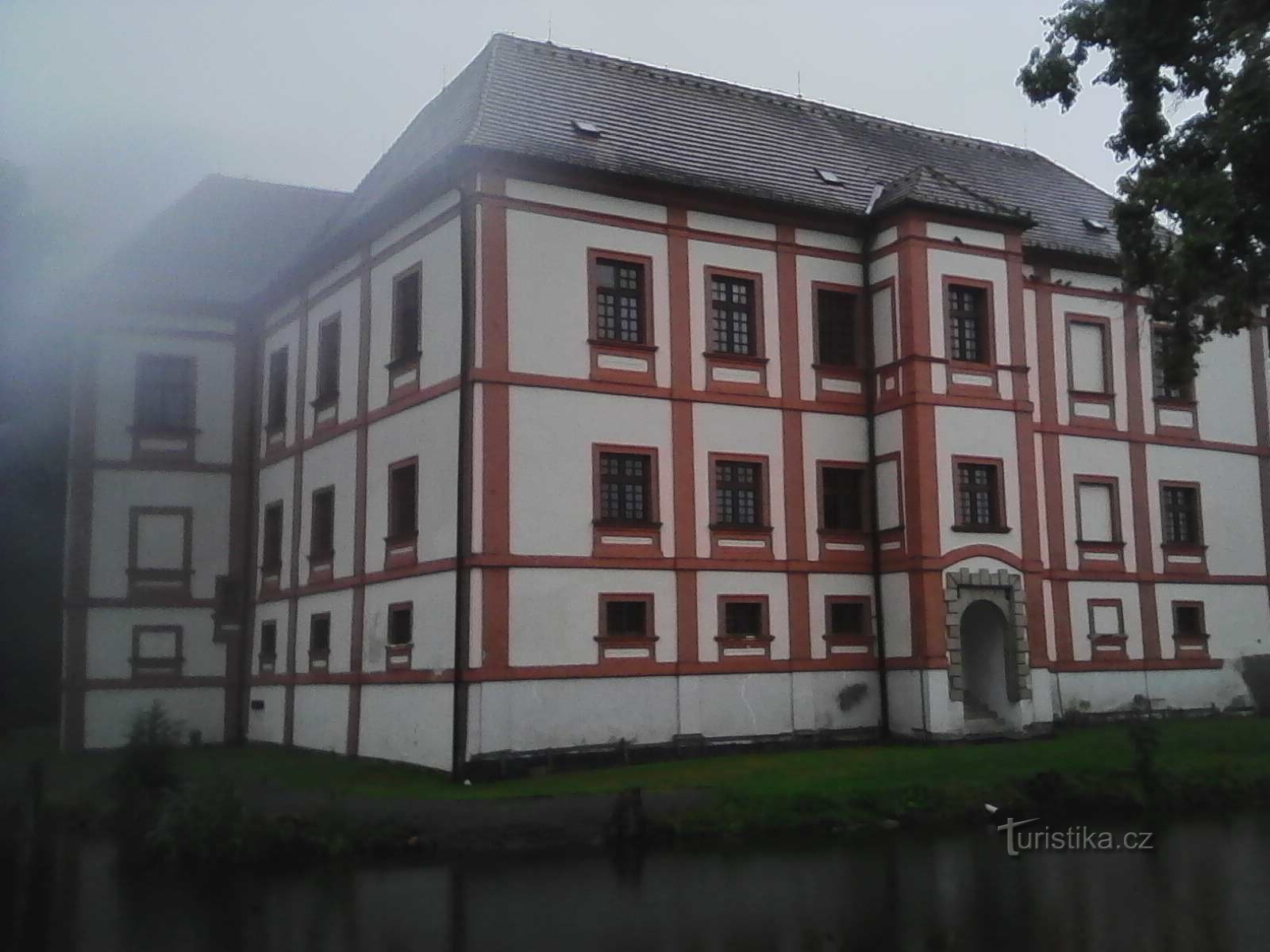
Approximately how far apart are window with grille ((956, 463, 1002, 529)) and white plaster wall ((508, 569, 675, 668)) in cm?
628

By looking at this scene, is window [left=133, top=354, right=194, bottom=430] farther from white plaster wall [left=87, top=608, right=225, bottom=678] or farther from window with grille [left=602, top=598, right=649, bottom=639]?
window with grille [left=602, top=598, right=649, bottom=639]

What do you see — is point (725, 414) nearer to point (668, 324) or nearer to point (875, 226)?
point (668, 324)

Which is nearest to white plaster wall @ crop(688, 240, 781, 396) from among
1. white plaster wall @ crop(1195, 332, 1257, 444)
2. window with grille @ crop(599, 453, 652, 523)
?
window with grille @ crop(599, 453, 652, 523)

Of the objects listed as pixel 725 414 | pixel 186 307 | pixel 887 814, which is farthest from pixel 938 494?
pixel 186 307

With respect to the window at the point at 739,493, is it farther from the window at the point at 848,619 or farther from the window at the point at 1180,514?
the window at the point at 1180,514

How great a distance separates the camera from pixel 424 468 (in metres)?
24.5

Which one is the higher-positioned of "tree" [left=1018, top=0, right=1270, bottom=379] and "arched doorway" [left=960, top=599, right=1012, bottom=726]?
"tree" [left=1018, top=0, right=1270, bottom=379]

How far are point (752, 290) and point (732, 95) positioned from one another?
6508 mm

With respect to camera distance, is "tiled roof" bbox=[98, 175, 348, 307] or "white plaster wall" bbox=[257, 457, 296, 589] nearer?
"white plaster wall" bbox=[257, 457, 296, 589]

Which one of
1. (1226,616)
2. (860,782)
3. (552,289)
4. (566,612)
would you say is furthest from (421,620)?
(1226,616)

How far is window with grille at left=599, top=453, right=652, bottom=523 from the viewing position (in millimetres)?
24172

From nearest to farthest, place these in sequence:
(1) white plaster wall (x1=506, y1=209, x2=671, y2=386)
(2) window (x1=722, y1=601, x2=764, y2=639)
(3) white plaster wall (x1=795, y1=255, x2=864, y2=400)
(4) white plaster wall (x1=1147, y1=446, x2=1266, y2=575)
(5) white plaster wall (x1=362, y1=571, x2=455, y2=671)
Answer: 1. (5) white plaster wall (x1=362, y1=571, x2=455, y2=671)
2. (1) white plaster wall (x1=506, y1=209, x2=671, y2=386)
3. (2) window (x1=722, y1=601, x2=764, y2=639)
4. (3) white plaster wall (x1=795, y1=255, x2=864, y2=400)
5. (4) white plaster wall (x1=1147, y1=446, x2=1266, y2=575)

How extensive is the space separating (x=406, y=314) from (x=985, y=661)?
13.0m

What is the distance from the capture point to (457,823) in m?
17.2
